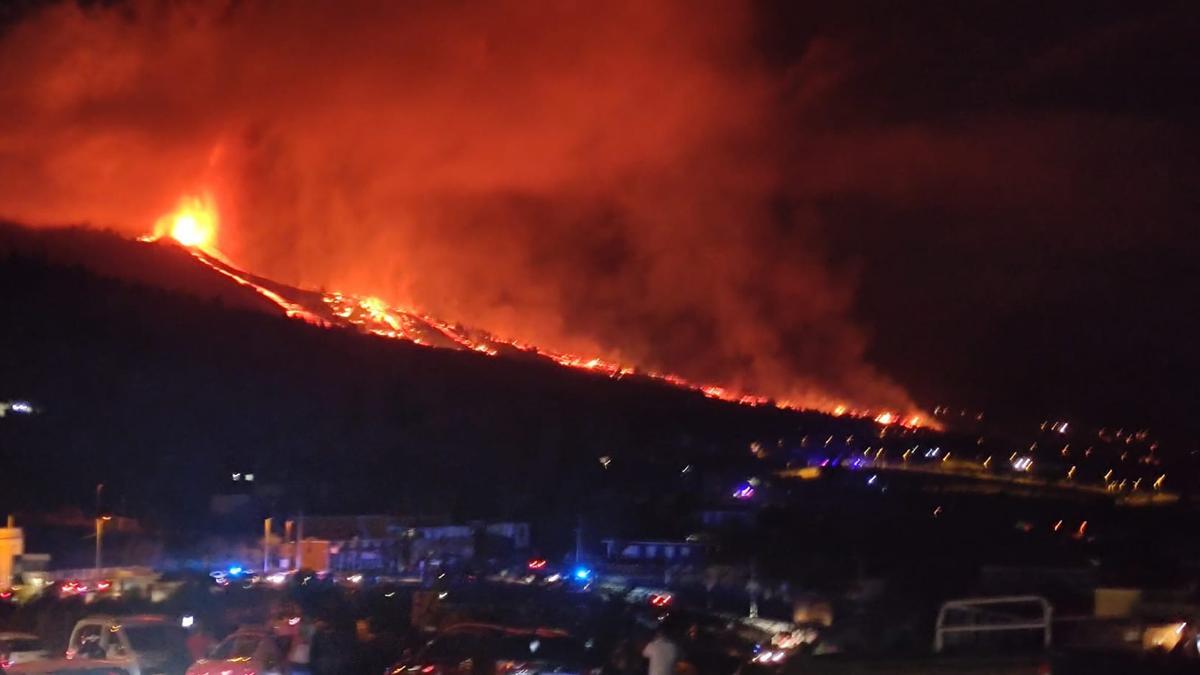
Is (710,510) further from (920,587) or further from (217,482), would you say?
(217,482)

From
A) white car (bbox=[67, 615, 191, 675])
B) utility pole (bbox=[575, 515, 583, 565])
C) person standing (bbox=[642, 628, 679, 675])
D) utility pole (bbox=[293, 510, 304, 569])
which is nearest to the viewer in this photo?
person standing (bbox=[642, 628, 679, 675])

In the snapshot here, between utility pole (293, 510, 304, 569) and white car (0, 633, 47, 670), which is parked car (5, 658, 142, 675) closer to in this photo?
white car (0, 633, 47, 670)

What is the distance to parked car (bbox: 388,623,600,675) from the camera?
15.9 metres

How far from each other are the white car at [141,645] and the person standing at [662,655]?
6.04 meters

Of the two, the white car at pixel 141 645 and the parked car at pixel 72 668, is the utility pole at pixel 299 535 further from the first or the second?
the parked car at pixel 72 668

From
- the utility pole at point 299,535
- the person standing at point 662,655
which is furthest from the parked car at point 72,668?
the utility pole at point 299,535

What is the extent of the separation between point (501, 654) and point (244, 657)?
315 centimetres

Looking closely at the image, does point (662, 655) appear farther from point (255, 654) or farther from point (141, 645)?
point (141, 645)

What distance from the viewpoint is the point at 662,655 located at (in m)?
13.8

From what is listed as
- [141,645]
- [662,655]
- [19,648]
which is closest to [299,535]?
[19,648]

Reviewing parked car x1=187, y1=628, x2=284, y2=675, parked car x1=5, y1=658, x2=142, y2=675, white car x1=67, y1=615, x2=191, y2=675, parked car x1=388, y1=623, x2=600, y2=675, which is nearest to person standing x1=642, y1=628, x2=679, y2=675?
parked car x1=388, y1=623, x2=600, y2=675

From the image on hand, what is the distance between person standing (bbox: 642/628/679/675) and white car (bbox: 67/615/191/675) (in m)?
6.04

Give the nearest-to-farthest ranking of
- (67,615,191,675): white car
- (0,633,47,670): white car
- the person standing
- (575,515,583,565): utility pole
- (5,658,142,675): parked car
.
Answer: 1. the person standing
2. (5,658,142,675): parked car
3. (67,615,191,675): white car
4. (0,633,47,670): white car
5. (575,515,583,565): utility pole

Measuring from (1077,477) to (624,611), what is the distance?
34.4 meters
